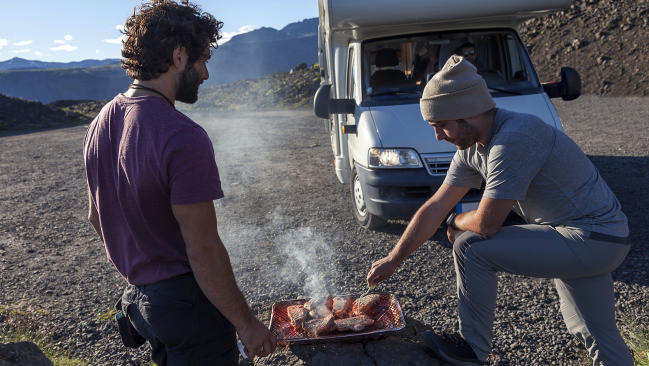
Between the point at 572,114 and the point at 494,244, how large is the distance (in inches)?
620

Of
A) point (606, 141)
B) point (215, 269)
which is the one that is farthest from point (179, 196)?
point (606, 141)

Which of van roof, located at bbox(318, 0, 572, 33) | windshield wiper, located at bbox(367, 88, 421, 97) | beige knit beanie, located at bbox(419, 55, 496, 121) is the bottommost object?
windshield wiper, located at bbox(367, 88, 421, 97)

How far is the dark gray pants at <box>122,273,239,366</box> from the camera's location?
2.16m

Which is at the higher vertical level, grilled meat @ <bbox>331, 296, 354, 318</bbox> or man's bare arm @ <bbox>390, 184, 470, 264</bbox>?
man's bare arm @ <bbox>390, 184, 470, 264</bbox>

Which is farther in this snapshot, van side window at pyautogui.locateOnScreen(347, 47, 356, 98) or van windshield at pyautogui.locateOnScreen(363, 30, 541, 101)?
van side window at pyautogui.locateOnScreen(347, 47, 356, 98)

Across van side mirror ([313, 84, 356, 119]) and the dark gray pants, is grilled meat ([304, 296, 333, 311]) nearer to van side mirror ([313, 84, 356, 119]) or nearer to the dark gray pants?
the dark gray pants

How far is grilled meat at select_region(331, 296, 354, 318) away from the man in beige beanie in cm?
76

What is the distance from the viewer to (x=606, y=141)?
11117 mm

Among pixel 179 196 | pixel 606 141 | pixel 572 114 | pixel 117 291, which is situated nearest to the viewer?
pixel 179 196

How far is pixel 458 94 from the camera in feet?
8.68

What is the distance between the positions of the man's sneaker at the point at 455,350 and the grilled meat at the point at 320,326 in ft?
2.21

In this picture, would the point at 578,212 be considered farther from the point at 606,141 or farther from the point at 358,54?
the point at 606,141

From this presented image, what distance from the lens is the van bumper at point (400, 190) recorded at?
505cm

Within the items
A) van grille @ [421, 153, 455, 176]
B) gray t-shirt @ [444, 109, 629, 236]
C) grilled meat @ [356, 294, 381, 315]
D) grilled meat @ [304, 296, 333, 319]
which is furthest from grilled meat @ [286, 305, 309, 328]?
van grille @ [421, 153, 455, 176]
